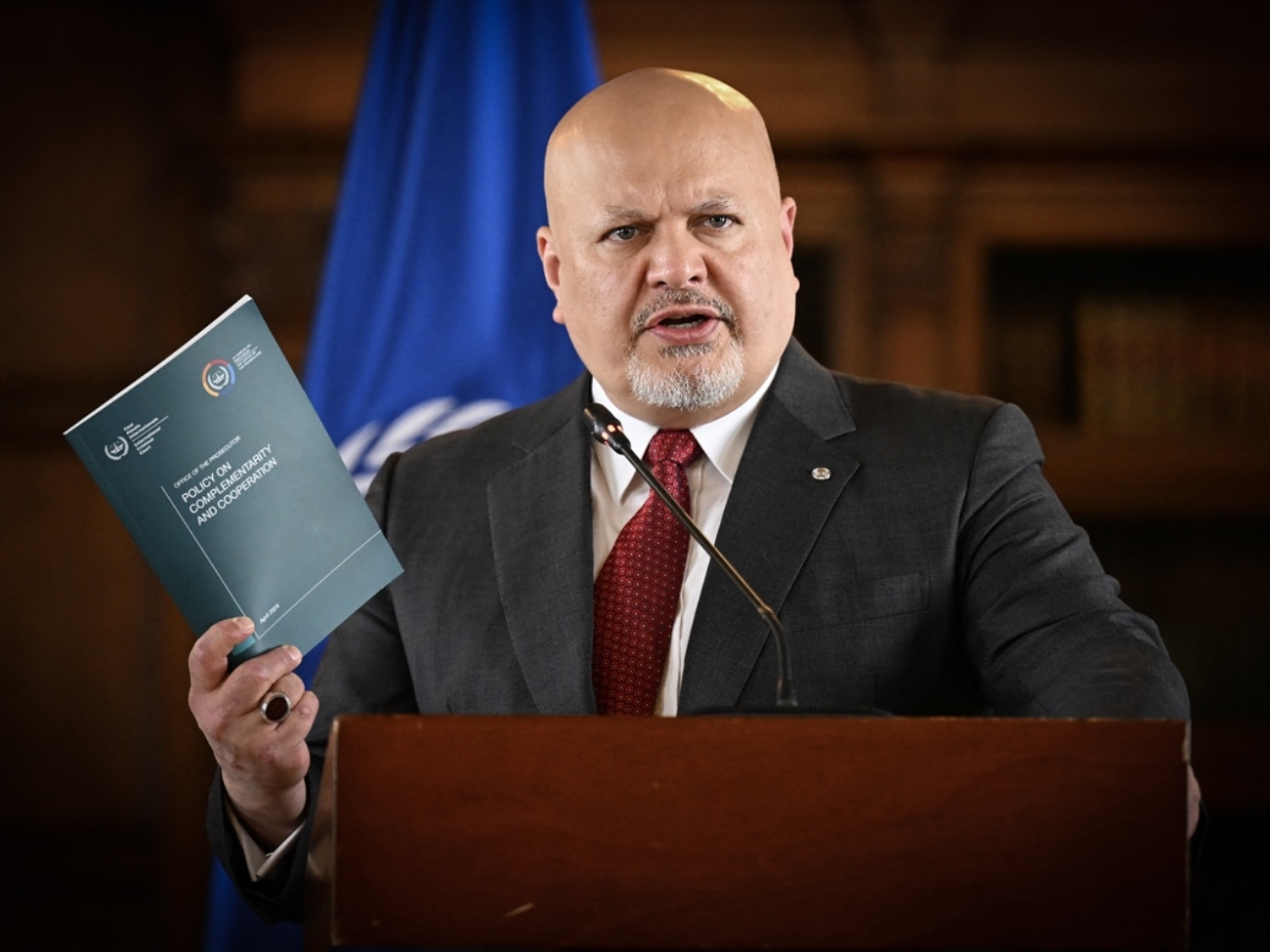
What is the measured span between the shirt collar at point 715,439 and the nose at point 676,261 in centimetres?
19

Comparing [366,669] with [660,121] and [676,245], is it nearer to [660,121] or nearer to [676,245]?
[676,245]

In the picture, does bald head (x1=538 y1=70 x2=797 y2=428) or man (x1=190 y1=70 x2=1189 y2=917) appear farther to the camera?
bald head (x1=538 y1=70 x2=797 y2=428)

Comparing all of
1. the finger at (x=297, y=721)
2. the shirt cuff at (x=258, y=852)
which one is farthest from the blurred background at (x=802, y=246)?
the finger at (x=297, y=721)

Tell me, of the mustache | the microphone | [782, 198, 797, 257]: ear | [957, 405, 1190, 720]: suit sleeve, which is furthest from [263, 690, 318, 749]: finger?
[782, 198, 797, 257]: ear

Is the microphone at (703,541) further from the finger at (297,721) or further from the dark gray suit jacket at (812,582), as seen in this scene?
the finger at (297,721)

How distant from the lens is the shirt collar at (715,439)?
193 centimetres

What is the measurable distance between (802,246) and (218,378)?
264 cm

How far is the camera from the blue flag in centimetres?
293

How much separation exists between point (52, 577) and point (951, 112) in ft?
8.67

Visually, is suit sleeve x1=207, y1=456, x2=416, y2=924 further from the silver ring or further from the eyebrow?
the eyebrow

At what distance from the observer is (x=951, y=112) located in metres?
3.93

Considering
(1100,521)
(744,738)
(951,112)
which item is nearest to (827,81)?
(951,112)

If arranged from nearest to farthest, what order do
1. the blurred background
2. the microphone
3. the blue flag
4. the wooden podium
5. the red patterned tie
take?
1. the wooden podium
2. the microphone
3. the red patterned tie
4. the blue flag
5. the blurred background

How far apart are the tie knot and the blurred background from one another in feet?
6.62
